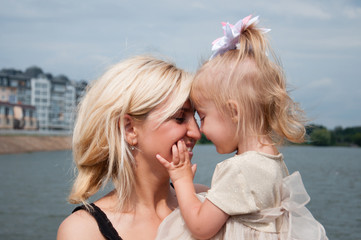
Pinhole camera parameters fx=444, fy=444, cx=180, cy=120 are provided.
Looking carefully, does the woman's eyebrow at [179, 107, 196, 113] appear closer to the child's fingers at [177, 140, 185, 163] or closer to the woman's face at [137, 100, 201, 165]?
the woman's face at [137, 100, 201, 165]

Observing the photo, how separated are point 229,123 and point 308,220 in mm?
675

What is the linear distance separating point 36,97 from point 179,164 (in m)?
85.0

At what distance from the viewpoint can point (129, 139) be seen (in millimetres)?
2709

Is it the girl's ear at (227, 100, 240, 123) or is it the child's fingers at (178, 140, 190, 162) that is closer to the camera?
the girl's ear at (227, 100, 240, 123)

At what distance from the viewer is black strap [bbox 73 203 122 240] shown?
2418mm

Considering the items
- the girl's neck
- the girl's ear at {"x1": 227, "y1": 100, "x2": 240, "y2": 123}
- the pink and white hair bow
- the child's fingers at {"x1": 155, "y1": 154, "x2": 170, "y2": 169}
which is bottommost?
the child's fingers at {"x1": 155, "y1": 154, "x2": 170, "y2": 169}

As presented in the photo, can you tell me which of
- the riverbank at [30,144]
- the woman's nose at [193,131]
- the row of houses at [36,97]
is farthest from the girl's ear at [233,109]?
the row of houses at [36,97]

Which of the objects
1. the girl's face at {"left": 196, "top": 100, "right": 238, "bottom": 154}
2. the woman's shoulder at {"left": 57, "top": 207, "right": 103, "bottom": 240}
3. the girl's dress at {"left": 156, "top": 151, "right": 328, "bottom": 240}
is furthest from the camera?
the girl's face at {"left": 196, "top": 100, "right": 238, "bottom": 154}

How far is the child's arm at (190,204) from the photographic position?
2246mm

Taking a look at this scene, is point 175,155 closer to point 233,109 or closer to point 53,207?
point 233,109

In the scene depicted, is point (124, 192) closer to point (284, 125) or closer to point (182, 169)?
A: point (182, 169)

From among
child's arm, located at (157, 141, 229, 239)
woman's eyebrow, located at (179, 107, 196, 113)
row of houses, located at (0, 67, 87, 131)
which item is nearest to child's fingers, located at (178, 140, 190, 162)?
child's arm, located at (157, 141, 229, 239)

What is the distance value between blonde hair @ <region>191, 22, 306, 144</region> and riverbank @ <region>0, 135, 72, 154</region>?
174 ft

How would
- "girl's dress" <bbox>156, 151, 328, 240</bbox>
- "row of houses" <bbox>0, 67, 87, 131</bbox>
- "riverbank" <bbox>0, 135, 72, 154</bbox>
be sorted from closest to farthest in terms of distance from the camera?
1. "girl's dress" <bbox>156, 151, 328, 240</bbox>
2. "riverbank" <bbox>0, 135, 72, 154</bbox>
3. "row of houses" <bbox>0, 67, 87, 131</bbox>
